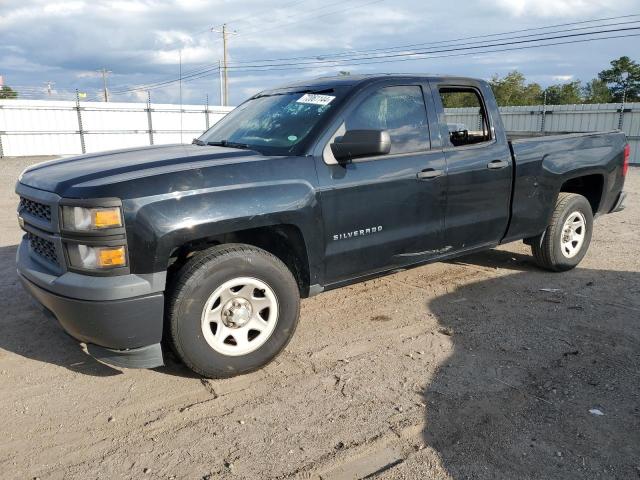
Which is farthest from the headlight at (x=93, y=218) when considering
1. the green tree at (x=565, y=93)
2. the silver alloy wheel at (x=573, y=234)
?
the green tree at (x=565, y=93)

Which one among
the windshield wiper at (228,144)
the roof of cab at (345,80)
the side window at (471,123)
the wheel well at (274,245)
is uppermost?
the roof of cab at (345,80)

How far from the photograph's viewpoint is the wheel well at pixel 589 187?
5722mm

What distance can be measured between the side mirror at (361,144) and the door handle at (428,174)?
23.0 inches

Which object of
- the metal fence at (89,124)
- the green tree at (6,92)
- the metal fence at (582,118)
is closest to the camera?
the metal fence at (582,118)

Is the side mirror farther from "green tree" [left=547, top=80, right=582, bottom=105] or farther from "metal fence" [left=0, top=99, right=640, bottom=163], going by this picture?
"green tree" [left=547, top=80, right=582, bottom=105]

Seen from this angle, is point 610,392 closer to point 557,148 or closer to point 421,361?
point 421,361

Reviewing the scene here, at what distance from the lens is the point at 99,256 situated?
2838 mm

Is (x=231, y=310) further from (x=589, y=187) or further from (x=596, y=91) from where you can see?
(x=596, y=91)

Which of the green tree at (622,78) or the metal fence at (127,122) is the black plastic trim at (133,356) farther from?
the green tree at (622,78)

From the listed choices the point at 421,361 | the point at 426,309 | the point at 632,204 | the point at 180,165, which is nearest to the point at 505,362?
the point at 421,361

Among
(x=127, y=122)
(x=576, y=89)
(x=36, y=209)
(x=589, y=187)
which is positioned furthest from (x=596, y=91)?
(x=36, y=209)

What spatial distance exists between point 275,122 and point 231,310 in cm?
153

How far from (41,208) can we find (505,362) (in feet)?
10.2

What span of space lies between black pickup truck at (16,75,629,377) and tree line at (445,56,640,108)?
41484 millimetres
